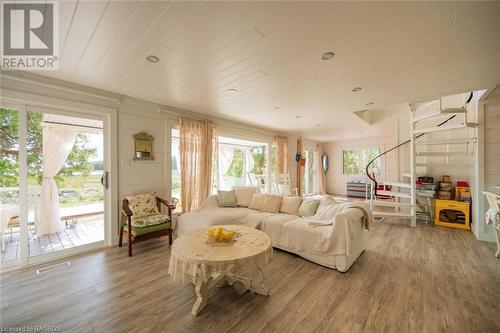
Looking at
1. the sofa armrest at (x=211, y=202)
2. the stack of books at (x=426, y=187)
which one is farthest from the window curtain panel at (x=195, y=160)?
the stack of books at (x=426, y=187)

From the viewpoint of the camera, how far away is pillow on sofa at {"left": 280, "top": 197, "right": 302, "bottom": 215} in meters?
3.48

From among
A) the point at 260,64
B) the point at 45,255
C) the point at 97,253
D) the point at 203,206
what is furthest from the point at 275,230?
the point at 45,255

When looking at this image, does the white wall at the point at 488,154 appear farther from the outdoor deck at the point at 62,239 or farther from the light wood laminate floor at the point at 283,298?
the outdoor deck at the point at 62,239

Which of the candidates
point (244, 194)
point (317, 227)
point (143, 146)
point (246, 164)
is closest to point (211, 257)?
point (317, 227)

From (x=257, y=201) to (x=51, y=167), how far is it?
337cm

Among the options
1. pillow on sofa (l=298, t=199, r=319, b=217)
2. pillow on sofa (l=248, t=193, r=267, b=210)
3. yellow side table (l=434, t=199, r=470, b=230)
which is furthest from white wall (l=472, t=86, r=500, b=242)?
pillow on sofa (l=248, t=193, r=267, b=210)

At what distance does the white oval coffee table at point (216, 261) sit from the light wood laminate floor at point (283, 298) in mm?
111

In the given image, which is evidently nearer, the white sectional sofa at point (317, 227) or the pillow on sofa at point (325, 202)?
the white sectional sofa at point (317, 227)

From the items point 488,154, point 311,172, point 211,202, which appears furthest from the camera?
point 311,172

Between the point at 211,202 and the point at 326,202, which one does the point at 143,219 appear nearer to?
the point at 211,202

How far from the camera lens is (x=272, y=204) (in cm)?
362

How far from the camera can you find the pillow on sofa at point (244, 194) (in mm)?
4017

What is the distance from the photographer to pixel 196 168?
4.08 metres

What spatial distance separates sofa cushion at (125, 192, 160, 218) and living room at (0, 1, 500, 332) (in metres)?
→ 0.03
